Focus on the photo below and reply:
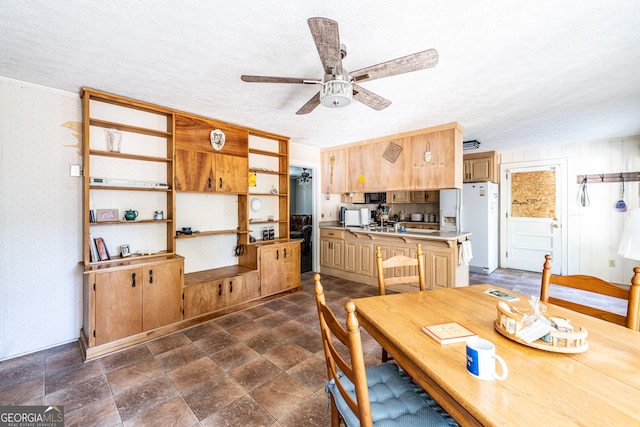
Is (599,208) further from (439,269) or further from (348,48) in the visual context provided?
(348,48)

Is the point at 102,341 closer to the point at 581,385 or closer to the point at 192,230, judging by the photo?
Answer: the point at 192,230

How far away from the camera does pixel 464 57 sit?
2.06m

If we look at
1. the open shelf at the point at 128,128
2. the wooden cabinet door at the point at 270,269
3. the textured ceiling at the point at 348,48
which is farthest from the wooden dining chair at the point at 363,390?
the open shelf at the point at 128,128

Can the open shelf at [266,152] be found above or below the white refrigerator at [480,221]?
above

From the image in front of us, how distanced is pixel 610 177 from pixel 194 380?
22.2ft

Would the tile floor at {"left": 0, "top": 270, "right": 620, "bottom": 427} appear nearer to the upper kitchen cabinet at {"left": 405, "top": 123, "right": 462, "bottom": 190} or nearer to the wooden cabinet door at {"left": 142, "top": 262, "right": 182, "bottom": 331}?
the wooden cabinet door at {"left": 142, "top": 262, "right": 182, "bottom": 331}

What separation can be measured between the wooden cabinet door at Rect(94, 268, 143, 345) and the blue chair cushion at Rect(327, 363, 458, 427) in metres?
2.27

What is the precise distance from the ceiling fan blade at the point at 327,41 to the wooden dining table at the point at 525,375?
1.51 metres

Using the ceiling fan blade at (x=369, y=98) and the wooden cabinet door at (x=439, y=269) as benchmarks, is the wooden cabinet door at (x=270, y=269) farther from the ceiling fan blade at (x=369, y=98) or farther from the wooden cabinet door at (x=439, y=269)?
the ceiling fan blade at (x=369, y=98)

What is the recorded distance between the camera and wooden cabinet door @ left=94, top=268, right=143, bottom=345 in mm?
2420

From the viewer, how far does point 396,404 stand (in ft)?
3.95

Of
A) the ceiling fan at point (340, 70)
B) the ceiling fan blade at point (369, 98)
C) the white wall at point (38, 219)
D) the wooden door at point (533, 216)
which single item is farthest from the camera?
the wooden door at point (533, 216)

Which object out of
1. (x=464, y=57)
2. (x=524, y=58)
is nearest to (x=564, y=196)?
(x=524, y=58)

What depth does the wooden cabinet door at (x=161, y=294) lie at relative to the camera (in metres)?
2.69
